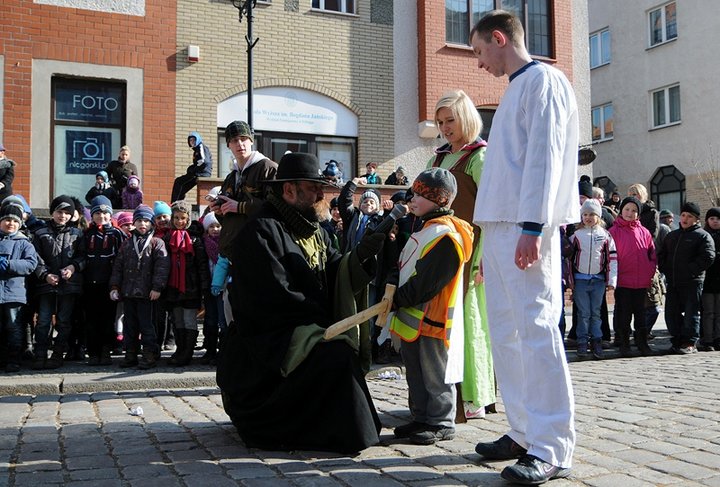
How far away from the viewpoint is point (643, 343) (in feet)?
32.3

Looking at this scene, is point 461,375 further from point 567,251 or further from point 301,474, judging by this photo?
point 567,251

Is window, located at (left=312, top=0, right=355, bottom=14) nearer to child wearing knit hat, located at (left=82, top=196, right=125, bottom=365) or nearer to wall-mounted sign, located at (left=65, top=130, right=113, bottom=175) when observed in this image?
wall-mounted sign, located at (left=65, top=130, right=113, bottom=175)

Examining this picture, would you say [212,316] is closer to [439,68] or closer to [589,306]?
[589,306]

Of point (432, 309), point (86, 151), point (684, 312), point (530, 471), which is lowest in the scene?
point (530, 471)

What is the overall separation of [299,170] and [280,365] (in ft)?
4.06

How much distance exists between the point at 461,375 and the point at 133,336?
15.7 ft

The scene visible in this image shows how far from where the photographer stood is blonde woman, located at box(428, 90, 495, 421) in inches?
202

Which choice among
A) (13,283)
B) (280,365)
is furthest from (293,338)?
(13,283)

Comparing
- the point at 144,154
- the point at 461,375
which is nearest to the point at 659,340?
the point at 461,375

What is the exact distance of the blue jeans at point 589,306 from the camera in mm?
9391

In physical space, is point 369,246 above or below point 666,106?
below

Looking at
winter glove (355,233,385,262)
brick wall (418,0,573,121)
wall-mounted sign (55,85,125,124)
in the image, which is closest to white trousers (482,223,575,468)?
winter glove (355,233,385,262)

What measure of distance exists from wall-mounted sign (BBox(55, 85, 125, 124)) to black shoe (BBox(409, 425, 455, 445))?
1152cm

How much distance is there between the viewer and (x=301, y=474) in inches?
151
